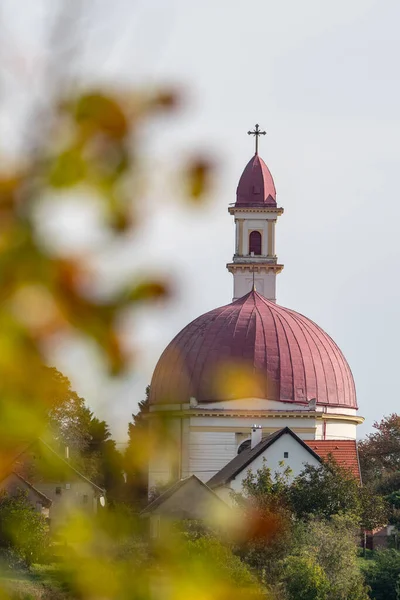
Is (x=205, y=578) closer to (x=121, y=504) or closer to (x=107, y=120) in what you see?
(x=121, y=504)

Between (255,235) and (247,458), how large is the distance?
21832mm

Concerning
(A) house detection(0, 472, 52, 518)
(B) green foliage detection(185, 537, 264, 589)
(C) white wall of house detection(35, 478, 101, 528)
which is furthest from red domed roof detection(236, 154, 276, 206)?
(C) white wall of house detection(35, 478, 101, 528)

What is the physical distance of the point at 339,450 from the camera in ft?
185

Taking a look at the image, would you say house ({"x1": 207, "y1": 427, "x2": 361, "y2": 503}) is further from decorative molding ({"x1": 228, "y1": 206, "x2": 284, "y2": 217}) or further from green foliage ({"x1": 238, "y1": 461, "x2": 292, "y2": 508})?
decorative molding ({"x1": 228, "y1": 206, "x2": 284, "y2": 217})

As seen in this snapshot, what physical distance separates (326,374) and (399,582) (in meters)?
20.0

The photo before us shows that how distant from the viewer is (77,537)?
16.0 feet

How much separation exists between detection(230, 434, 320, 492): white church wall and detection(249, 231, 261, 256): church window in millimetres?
21107

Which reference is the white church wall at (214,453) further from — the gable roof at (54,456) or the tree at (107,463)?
the tree at (107,463)

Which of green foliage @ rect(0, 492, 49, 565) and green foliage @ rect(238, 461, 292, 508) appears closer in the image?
green foliage @ rect(0, 492, 49, 565)

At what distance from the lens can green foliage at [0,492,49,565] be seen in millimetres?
5011

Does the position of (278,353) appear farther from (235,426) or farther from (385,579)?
(385,579)

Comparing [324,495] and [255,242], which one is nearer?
[324,495]

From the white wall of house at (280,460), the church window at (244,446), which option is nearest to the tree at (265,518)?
the white wall of house at (280,460)

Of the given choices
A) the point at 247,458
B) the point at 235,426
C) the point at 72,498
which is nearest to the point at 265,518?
the point at 247,458
